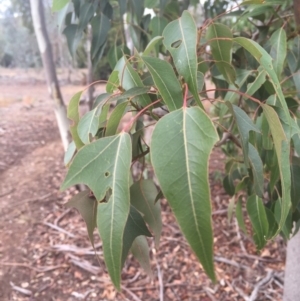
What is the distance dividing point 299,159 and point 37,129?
7.98ft

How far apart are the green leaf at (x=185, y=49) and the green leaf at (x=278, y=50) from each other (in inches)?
10.3

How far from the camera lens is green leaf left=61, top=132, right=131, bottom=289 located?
33cm

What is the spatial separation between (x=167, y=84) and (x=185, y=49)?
0.05 meters

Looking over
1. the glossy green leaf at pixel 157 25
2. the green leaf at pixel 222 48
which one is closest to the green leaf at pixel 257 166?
the green leaf at pixel 222 48

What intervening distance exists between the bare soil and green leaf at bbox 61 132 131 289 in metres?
0.83

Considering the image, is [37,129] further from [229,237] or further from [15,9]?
[229,237]

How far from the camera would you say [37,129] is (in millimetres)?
2734

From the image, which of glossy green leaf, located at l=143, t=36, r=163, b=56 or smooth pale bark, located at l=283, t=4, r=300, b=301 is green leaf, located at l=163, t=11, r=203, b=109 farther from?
smooth pale bark, located at l=283, t=4, r=300, b=301

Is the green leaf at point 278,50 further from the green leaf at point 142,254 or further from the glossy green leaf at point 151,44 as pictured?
the green leaf at point 142,254

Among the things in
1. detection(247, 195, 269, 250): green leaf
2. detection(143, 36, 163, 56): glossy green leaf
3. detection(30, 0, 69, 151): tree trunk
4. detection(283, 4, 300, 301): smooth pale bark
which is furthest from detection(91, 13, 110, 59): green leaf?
detection(30, 0, 69, 151): tree trunk

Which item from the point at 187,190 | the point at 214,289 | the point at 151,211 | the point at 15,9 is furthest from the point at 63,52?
the point at 187,190

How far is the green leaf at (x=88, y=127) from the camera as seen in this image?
46 centimetres

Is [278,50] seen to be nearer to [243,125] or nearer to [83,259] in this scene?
[243,125]

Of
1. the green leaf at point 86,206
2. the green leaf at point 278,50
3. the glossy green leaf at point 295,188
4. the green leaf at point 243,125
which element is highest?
the green leaf at point 278,50
